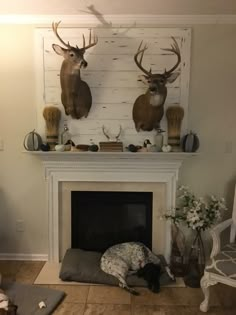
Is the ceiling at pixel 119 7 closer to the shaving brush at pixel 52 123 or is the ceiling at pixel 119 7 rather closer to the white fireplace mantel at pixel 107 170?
the shaving brush at pixel 52 123

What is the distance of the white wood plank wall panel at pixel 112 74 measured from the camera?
127 inches

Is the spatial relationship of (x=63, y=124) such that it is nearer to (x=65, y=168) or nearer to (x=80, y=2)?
(x=65, y=168)

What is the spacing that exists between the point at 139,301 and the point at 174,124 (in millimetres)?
1658

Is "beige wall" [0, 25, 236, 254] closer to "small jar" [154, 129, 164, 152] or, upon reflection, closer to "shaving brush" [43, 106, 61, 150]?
"shaving brush" [43, 106, 61, 150]

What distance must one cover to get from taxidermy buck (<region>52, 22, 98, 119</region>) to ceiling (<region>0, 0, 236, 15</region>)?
20cm

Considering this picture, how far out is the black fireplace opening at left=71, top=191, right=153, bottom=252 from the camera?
135 inches

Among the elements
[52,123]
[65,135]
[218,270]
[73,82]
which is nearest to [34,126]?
[52,123]

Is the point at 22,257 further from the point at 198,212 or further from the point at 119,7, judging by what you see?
the point at 119,7

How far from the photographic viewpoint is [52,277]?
3.14 meters

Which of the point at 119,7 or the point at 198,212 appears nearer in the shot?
the point at 119,7

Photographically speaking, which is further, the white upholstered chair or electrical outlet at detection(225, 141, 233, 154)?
electrical outlet at detection(225, 141, 233, 154)

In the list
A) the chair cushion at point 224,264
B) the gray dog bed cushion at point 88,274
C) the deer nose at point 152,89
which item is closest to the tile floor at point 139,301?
the gray dog bed cushion at point 88,274

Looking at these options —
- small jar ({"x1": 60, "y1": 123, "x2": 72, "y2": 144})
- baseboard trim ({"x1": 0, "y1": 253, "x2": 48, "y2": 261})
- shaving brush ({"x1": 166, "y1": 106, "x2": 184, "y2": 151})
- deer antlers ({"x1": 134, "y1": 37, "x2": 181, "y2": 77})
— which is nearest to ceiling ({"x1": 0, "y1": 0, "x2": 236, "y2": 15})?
deer antlers ({"x1": 134, "y1": 37, "x2": 181, "y2": 77})

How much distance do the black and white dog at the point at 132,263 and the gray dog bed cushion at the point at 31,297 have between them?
0.52 metres
